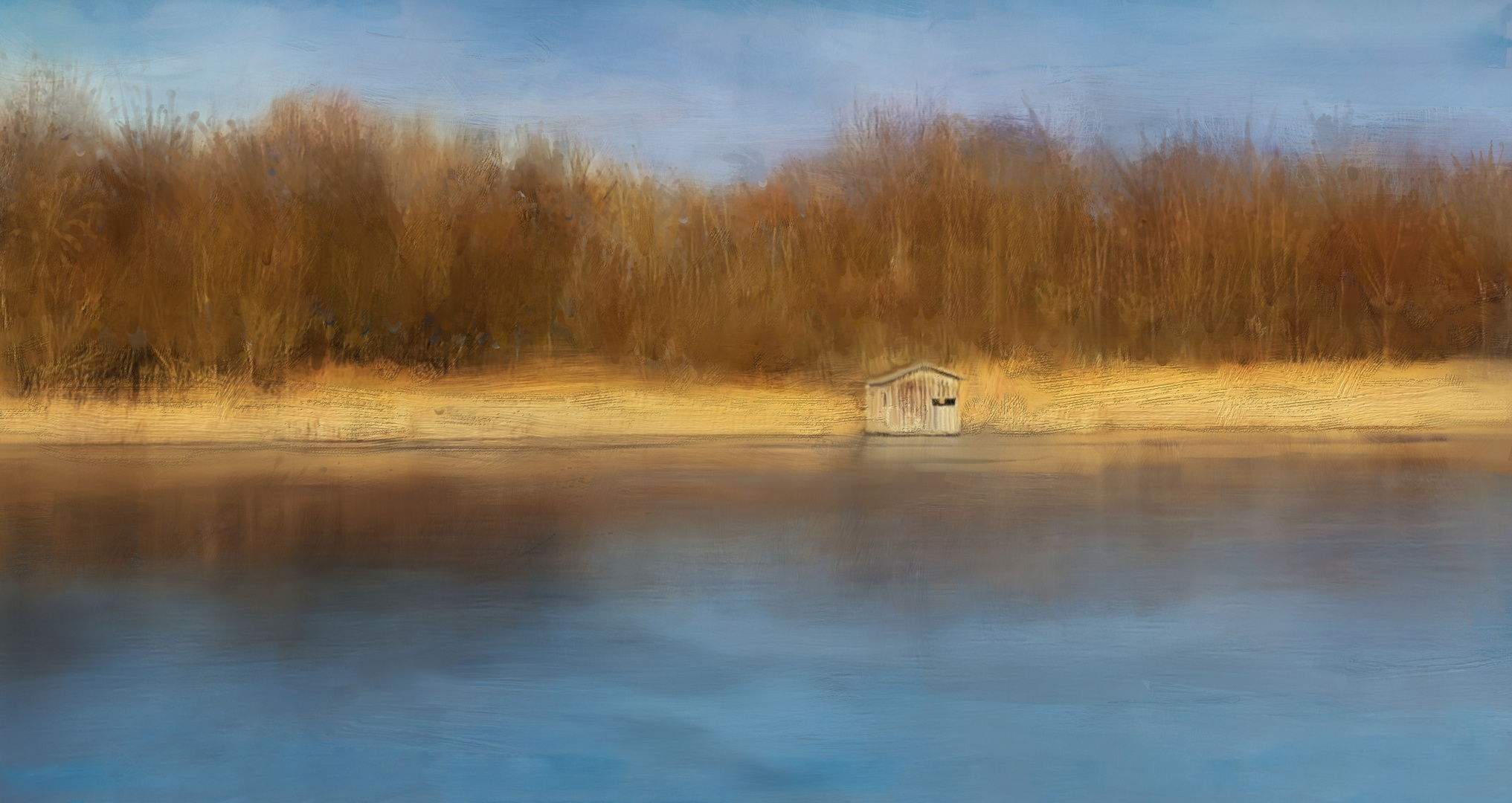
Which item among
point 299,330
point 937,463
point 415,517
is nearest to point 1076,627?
point 415,517

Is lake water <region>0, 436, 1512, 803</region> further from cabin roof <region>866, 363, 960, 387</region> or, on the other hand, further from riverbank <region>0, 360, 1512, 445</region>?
riverbank <region>0, 360, 1512, 445</region>

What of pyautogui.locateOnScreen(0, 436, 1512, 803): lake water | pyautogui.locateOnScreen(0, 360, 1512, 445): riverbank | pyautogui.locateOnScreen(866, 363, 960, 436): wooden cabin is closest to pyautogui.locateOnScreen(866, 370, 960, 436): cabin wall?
pyautogui.locateOnScreen(866, 363, 960, 436): wooden cabin

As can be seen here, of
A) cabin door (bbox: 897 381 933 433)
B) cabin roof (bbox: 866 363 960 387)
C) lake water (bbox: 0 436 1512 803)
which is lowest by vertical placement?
lake water (bbox: 0 436 1512 803)

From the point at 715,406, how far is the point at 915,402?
318 centimetres

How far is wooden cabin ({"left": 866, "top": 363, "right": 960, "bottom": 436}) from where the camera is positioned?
21000 millimetres

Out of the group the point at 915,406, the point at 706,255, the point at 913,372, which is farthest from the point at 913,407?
the point at 706,255

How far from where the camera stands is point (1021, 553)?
10875mm

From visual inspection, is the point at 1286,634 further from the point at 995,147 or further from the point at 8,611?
the point at 995,147

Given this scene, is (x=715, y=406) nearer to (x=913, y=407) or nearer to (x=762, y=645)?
(x=913, y=407)

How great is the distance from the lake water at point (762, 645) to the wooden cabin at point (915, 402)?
6.36m

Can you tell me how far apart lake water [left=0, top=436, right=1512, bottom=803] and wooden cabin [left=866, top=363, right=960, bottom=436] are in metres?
6.36

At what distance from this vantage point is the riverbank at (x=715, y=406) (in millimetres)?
21141

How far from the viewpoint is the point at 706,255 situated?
27.2 metres

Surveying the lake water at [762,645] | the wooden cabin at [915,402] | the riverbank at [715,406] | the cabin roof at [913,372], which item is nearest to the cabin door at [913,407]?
the wooden cabin at [915,402]
